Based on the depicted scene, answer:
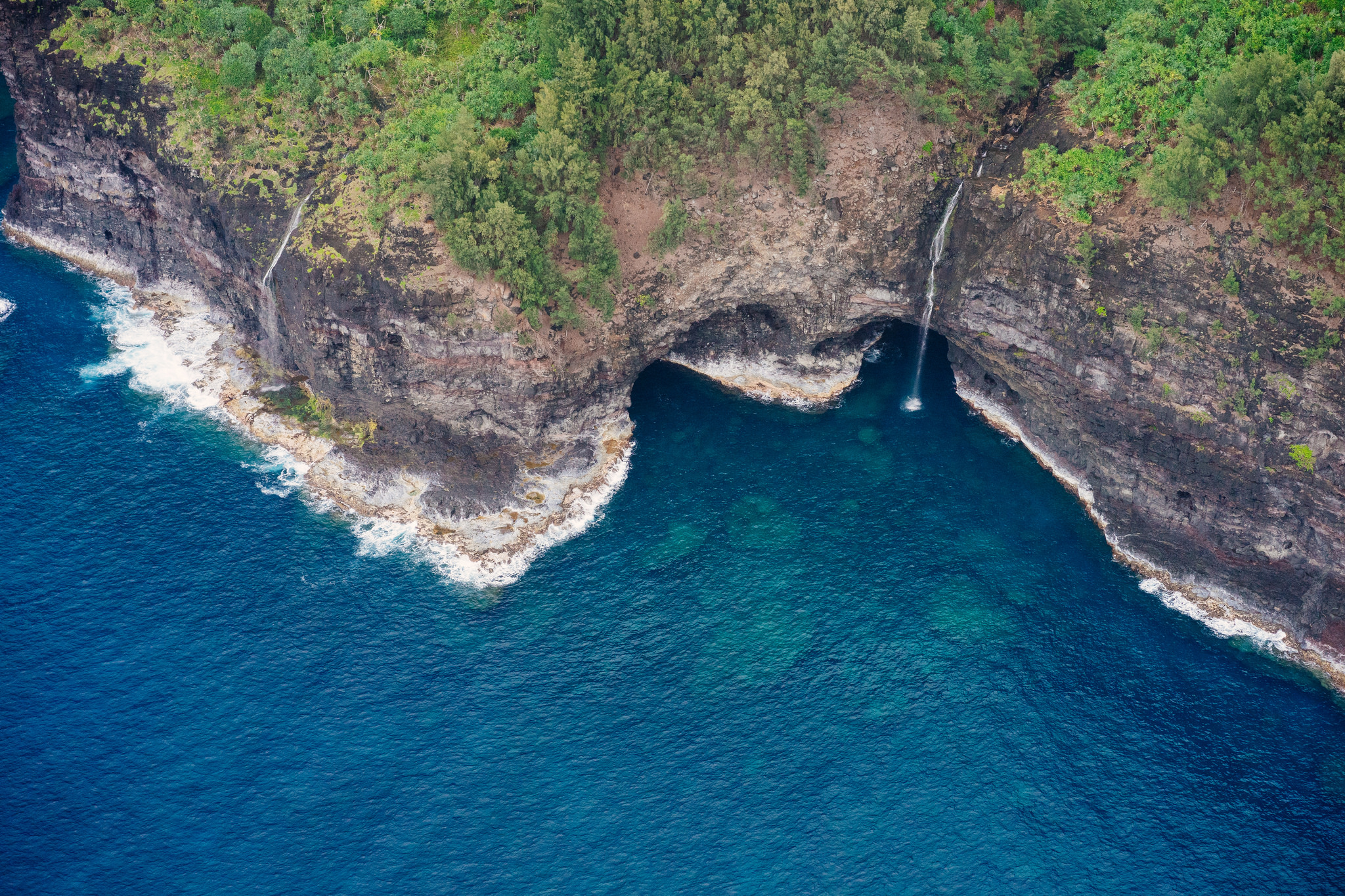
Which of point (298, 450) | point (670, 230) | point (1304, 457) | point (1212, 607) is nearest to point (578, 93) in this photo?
point (670, 230)

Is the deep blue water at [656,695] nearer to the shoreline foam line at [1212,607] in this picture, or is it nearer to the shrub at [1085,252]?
the shoreline foam line at [1212,607]

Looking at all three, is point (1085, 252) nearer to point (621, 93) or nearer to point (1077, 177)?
point (1077, 177)

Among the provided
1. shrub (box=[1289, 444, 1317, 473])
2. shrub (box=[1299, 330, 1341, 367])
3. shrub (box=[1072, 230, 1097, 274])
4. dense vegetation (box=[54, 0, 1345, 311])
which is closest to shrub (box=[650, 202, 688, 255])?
dense vegetation (box=[54, 0, 1345, 311])

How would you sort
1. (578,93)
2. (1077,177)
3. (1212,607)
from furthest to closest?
(578,93), (1077,177), (1212,607)

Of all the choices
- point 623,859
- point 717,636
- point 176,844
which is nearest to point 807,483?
point 717,636

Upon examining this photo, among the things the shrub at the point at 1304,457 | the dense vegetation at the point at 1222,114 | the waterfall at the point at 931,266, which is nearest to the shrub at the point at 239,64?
the waterfall at the point at 931,266

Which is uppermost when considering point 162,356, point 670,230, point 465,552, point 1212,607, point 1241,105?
point 1241,105

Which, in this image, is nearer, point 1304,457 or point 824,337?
point 1304,457
